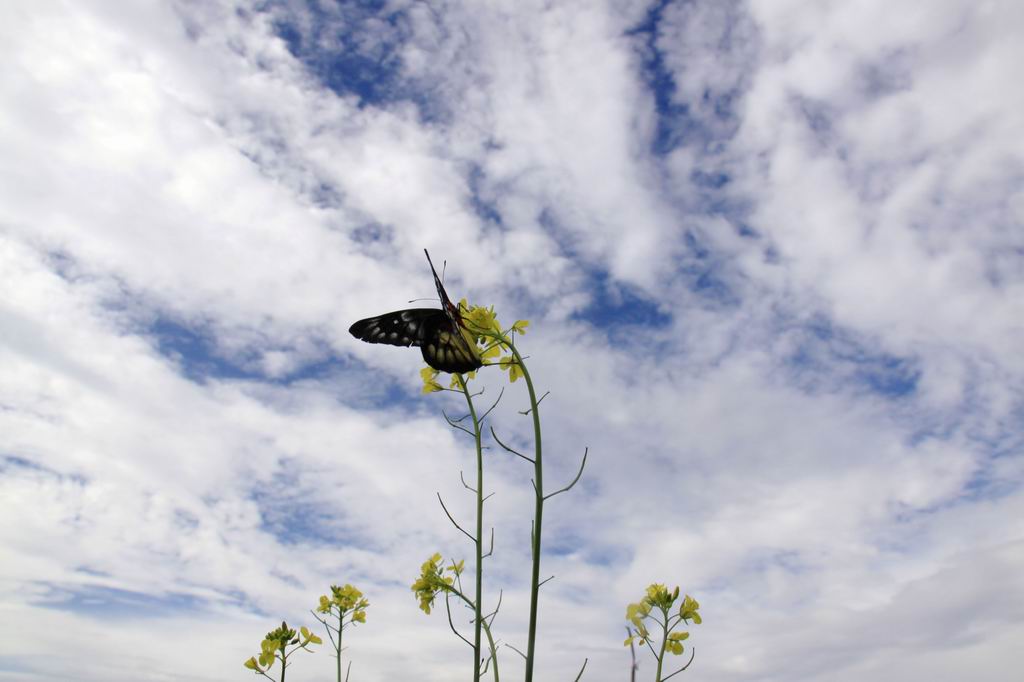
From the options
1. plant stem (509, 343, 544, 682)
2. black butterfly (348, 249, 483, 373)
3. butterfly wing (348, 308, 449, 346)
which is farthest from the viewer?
butterfly wing (348, 308, 449, 346)

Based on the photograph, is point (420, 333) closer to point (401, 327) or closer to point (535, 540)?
point (401, 327)

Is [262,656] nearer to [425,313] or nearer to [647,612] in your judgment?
[647,612]

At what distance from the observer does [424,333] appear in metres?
3.83

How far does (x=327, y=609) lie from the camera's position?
6953 mm

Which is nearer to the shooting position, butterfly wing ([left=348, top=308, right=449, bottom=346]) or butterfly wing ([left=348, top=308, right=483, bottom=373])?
butterfly wing ([left=348, top=308, right=483, bottom=373])

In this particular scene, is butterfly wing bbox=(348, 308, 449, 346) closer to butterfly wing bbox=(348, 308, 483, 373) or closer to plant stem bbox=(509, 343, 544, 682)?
butterfly wing bbox=(348, 308, 483, 373)

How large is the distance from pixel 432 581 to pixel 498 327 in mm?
2433

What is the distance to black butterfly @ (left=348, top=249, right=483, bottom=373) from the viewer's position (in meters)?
3.66

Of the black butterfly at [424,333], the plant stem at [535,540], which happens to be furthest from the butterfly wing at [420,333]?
the plant stem at [535,540]

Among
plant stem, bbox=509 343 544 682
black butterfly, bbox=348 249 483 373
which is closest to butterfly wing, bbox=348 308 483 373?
black butterfly, bbox=348 249 483 373

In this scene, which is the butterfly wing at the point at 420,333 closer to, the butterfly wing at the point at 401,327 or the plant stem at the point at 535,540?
the butterfly wing at the point at 401,327

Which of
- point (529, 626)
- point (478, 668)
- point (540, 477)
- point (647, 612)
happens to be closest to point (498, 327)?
point (540, 477)

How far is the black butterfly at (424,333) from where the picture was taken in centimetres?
366

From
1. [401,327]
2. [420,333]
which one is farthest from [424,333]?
[401,327]
